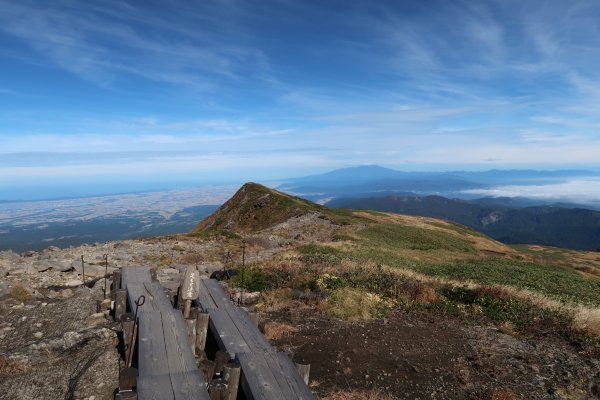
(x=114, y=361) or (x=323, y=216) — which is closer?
(x=114, y=361)

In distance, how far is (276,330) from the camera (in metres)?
13.0

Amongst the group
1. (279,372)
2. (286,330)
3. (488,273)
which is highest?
(279,372)

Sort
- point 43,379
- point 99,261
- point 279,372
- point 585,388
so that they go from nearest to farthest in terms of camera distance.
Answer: point 279,372
point 43,379
point 585,388
point 99,261

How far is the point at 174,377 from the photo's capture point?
23.5 feet

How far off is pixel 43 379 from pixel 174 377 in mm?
4420

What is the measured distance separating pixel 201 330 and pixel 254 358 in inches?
110

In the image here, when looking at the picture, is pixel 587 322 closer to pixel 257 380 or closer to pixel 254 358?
pixel 254 358

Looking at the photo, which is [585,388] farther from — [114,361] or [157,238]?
[157,238]

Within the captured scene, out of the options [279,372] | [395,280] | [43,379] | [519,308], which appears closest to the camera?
[279,372]

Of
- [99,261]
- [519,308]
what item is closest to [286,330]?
[519,308]

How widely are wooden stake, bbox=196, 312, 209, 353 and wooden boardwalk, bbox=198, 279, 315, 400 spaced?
0.20m

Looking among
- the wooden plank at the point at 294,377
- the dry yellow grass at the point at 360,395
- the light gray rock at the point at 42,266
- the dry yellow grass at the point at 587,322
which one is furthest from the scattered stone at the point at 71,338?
the dry yellow grass at the point at 587,322

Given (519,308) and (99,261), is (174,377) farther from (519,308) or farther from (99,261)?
(99,261)

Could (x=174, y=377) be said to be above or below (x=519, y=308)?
above
